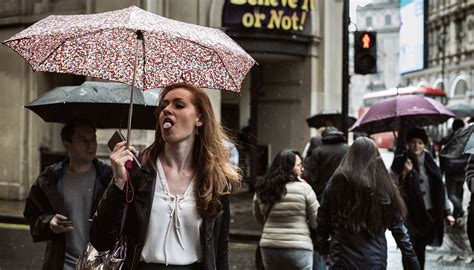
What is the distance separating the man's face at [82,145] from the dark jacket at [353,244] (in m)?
1.78

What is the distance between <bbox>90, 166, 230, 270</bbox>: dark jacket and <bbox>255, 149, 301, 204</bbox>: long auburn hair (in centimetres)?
310

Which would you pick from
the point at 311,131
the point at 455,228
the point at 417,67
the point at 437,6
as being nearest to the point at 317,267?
the point at 455,228

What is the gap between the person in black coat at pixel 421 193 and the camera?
8.16 meters

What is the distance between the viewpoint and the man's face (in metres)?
5.00

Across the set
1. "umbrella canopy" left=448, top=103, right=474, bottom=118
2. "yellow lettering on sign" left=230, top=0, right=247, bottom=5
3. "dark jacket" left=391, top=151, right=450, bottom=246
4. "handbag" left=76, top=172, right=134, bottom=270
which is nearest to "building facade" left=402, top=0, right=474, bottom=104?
"umbrella canopy" left=448, top=103, right=474, bottom=118

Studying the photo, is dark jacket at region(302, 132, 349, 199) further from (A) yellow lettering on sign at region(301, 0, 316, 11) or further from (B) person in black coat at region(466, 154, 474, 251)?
(A) yellow lettering on sign at region(301, 0, 316, 11)

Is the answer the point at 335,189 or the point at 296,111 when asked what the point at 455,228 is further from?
the point at 335,189

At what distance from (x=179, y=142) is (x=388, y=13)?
387ft

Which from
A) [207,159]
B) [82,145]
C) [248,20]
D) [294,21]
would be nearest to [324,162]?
[82,145]

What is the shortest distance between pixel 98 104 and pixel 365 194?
2090 mm

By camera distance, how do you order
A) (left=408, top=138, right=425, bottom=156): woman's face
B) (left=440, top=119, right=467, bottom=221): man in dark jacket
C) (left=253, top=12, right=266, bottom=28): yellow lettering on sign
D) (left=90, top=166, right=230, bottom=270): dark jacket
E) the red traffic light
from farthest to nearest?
(left=253, top=12, right=266, bottom=28): yellow lettering on sign, (left=440, top=119, right=467, bottom=221): man in dark jacket, the red traffic light, (left=408, top=138, right=425, bottom=156): woman's face, (left=90, top=166, right=230, bottom=270): dark jacket

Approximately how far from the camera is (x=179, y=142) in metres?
3.43

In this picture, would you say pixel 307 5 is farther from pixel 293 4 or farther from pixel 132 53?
pixel 132 53

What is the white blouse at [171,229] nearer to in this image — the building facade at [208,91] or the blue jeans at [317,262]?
the blue jeans at [317,262]
